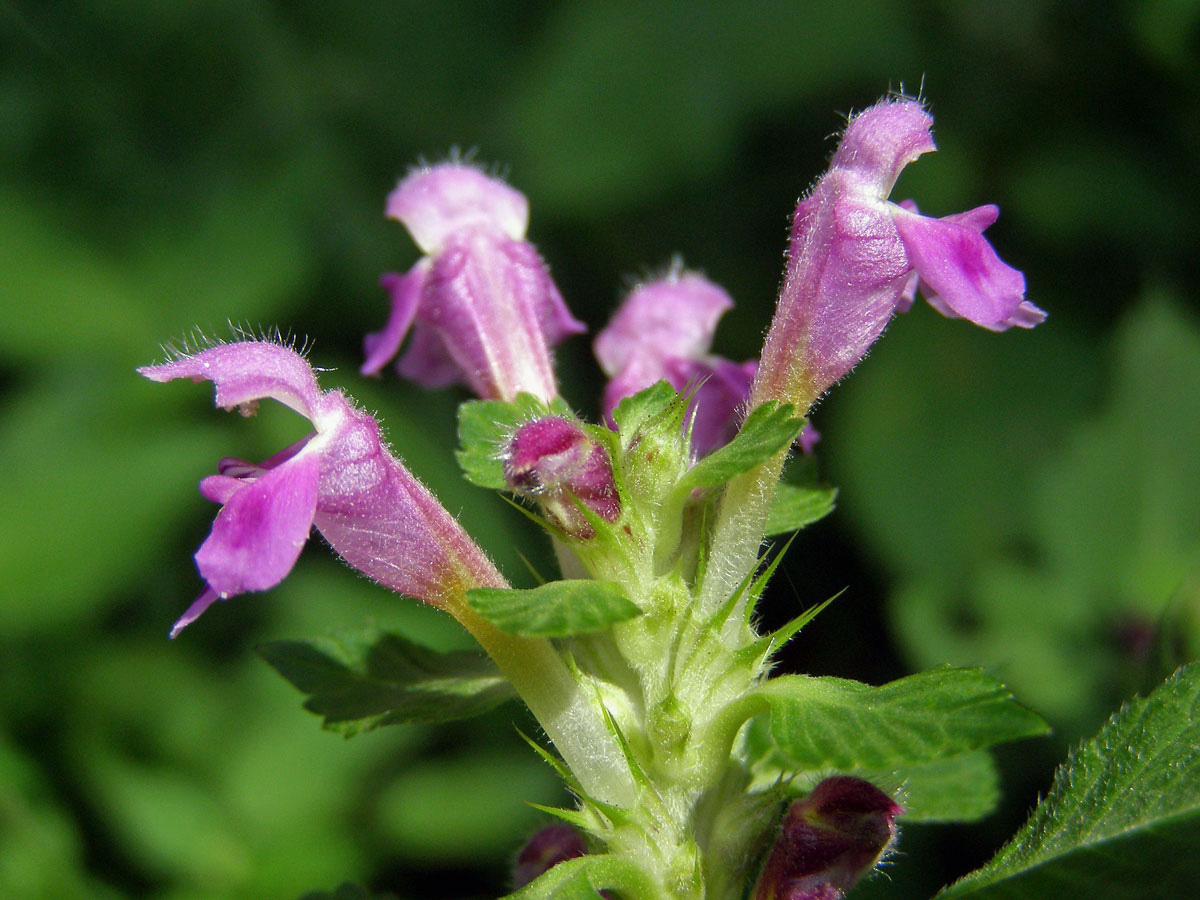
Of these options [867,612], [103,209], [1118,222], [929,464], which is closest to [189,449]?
[103,209]

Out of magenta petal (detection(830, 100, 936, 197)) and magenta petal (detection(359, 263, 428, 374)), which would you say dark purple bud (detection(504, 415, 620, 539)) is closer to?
magenta petal (detection(359, 263, 428, 374))

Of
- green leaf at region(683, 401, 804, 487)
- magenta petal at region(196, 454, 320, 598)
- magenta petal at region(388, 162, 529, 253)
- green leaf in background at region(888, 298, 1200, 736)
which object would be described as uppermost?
magenta petal at region(388, 162, 529, 253)

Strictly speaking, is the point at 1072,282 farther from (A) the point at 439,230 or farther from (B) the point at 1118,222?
(A) the point at 439,230

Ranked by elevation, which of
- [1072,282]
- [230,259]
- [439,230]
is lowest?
[1072,282]

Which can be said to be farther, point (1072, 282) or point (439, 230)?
point (1072, 282)

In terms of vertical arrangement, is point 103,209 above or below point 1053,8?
above

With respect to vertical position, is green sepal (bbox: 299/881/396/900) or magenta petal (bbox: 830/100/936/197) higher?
magenta petal (bbox: 830/100/936/197)

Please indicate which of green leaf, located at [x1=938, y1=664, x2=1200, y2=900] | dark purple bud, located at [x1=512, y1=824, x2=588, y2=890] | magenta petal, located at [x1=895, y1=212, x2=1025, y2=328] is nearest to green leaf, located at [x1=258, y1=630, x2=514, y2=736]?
dark purple bud, located at [x1=512, y1=824, x2=588, y2=890]

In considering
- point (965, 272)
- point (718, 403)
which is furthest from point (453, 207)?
point (965, 272)
